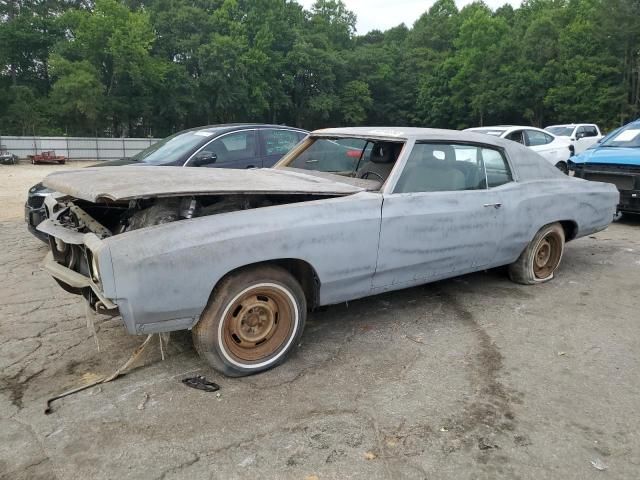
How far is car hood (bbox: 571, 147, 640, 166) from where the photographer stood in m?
7.64

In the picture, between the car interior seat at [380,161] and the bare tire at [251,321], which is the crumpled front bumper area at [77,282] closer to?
the bare tire at [251,321]

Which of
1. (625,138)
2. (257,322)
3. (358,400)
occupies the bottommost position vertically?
(358,400)

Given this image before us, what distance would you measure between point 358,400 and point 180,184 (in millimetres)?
1709

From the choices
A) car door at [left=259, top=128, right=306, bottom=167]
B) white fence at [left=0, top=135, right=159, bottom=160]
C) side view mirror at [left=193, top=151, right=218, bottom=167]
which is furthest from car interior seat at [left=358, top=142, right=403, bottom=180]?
white fence at [left=0, top=135, right=159, bottom=160]

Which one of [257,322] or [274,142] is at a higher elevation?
[274,142]

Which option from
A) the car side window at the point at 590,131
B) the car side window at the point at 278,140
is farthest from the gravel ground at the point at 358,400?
the car side window at the point at 590,131

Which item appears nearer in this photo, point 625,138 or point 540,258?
point 540,258

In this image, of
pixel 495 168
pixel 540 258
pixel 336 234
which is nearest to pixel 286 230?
pixel 336 234

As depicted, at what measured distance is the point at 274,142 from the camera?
7488 mm

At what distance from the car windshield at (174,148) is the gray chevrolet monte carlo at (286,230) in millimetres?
2592

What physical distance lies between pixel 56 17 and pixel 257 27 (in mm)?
18671

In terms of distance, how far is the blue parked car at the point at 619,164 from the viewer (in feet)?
24.9

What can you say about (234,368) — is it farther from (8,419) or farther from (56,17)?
(56,17)

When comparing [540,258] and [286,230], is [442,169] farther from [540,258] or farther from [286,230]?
[540,258]
